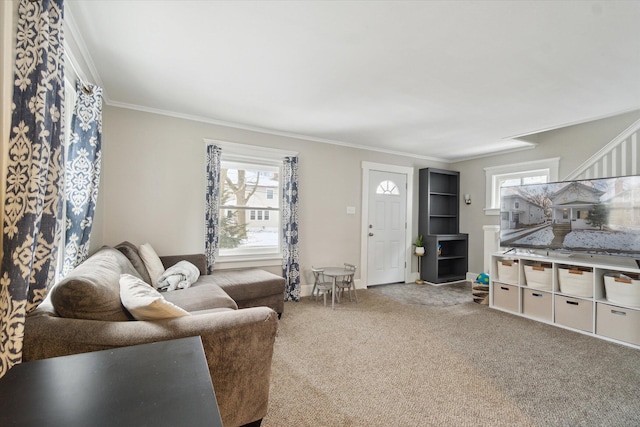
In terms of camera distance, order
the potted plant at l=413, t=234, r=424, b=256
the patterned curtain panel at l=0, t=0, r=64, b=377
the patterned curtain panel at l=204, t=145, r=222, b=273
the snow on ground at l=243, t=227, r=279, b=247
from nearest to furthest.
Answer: the patterned curtain panel at l=0, t=0, r=64, b=377 < the patterned curtain panel at l=204, t=145, r=222, b=273 < the snow on ground at l=243, t=227, r=279, b=247 < the potted plant at l=413, t=234, r=424, b=256

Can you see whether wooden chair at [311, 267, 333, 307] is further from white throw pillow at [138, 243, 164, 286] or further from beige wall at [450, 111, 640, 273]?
beige wall at [450, 111, 640, 273]

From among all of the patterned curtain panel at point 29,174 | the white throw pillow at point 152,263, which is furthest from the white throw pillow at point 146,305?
the white throw pillow at point 152,263

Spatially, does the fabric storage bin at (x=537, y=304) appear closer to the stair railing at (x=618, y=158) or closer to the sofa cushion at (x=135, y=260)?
the stair railing at (x=618, y=158)

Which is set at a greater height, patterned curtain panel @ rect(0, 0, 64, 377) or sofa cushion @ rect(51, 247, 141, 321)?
patterned curtain panel @ rect(0, 0, 64, 377)

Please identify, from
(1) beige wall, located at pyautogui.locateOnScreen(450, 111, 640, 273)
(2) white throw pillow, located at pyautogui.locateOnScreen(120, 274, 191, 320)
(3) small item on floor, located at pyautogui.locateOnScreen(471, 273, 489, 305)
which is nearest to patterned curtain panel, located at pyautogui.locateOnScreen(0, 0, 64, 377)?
(2) white throw pillow, located at pyautogui.locateOnScreen(120, 274, 191, 320)

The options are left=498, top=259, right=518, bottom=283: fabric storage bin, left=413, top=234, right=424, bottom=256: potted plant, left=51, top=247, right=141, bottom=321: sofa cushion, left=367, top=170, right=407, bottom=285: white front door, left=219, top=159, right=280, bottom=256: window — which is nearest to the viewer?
left=51, top=247, right=141, bottom=321: sofa cushion

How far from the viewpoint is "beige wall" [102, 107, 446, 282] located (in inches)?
126

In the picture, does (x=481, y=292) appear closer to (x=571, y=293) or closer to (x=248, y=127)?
(x=571, y=293)

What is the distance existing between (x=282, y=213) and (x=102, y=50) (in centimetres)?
252

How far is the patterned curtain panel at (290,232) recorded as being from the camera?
405 centimetres

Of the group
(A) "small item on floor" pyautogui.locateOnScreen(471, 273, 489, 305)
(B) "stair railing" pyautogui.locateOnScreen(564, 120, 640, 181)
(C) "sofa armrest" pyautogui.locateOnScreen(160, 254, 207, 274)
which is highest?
(B) "stair railing" pyautogui.locateOnScreen(564, 120, 640, 181)

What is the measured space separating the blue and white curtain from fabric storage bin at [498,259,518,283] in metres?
4.45

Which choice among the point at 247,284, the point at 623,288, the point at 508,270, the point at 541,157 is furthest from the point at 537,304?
the point at 247,284

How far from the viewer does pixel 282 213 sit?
411 centimetres
